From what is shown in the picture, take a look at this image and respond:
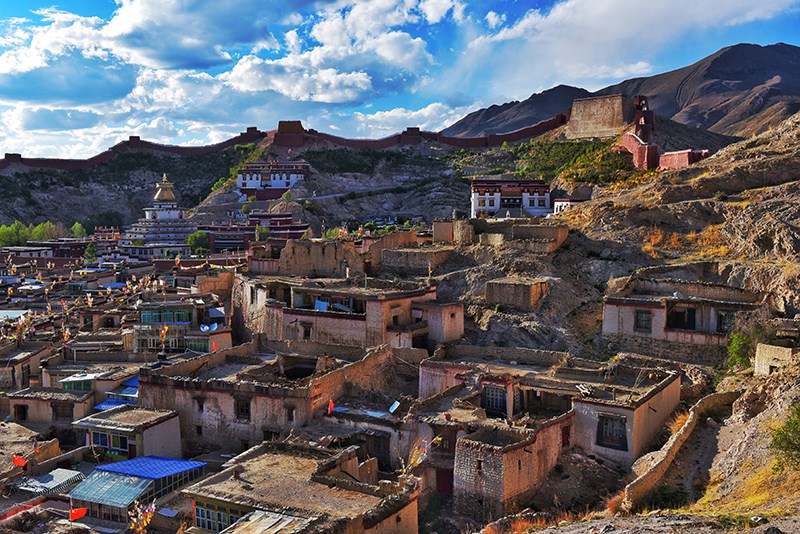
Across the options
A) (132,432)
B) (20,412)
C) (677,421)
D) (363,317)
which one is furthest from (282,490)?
(363,317)

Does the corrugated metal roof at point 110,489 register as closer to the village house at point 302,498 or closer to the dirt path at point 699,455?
the village house at point 302,498

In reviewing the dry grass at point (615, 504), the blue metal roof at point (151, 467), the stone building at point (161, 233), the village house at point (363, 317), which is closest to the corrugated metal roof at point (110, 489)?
the blue metal roof at point (151, 467)

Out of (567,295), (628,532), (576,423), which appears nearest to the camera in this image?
(628,532)

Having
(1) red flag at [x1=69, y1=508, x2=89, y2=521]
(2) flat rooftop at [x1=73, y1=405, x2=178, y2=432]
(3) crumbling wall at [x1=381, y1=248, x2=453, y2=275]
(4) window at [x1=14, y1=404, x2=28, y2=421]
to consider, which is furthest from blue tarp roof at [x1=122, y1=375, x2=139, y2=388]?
(3) crumbling wall at [x1=381, y1=248, x2=453, y2=275]

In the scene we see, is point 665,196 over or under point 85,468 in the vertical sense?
over

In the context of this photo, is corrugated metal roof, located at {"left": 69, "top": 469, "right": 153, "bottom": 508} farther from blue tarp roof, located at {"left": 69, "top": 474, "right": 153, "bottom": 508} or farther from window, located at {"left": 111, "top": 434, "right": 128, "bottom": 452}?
window, located at {"left": 111, "top": 434, "right": 128, "bottom": 452}

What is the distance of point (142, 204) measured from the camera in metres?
92.4

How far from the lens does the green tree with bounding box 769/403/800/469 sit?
13422 millimetres

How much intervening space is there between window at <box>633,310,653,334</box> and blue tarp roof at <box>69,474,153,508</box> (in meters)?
14.8

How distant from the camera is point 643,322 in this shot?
82.0 ft

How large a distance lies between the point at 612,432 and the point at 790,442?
510 centimetres

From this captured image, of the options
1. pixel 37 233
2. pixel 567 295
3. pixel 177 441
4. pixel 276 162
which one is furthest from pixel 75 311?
pixel 276 162

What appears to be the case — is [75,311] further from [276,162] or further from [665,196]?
[276,162]

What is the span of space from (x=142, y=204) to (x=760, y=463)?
85.4 meters
